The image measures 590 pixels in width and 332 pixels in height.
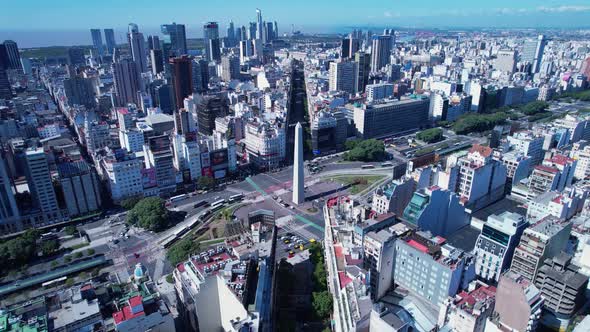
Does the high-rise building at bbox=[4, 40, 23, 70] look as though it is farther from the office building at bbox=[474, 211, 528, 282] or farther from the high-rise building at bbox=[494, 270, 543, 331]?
the high-rise building at bbox=[494, 270, 543, 331]

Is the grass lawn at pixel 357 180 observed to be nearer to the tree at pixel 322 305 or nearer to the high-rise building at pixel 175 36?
the tree at pixel 322 305

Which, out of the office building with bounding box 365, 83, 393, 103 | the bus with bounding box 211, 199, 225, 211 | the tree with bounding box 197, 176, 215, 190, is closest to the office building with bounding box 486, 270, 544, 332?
the bus with bounding box 211, 199, 225, 211

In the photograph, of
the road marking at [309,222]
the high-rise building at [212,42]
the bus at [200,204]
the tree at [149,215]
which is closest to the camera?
the tree at [149,215]

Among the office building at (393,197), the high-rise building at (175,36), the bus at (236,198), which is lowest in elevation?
the bus at (236,198)

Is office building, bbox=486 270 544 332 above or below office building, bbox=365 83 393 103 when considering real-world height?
below

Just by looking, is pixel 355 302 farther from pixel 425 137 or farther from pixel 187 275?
pixel 425 137

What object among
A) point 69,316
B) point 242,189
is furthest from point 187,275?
point 242,189

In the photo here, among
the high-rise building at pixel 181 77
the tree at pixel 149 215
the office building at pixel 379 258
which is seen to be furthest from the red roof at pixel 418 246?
the high-rise building at pixel 181 77

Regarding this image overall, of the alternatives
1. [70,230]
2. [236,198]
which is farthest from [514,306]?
[70,230]
